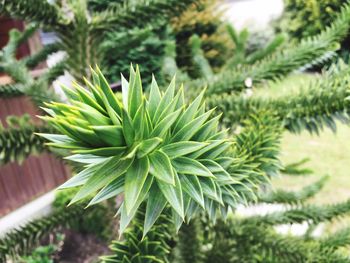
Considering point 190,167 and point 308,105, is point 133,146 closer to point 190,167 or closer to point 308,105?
point 190,167

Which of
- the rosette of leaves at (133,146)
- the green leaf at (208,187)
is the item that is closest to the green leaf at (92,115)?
the rosette of leaves at (133,146)

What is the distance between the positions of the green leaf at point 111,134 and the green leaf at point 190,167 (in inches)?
4.0

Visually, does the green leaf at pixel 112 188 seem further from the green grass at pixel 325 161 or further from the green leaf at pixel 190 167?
the green grass at pixel 325 161

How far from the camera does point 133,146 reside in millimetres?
585

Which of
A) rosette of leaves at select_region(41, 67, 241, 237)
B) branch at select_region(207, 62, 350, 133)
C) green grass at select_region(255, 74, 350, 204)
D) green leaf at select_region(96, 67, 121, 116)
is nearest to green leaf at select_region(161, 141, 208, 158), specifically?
rosette of leaves at select_region(41, 67, 241, 237)

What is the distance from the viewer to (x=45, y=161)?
462cm

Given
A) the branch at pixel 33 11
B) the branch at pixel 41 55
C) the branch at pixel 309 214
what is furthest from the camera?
the branch at pixel 41 55

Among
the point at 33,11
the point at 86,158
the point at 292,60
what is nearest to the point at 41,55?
the point at 33,11

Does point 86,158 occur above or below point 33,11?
below

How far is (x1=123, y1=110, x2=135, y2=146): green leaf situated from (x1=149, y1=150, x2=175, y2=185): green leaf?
0.15 feet

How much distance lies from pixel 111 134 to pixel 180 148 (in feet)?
0.39

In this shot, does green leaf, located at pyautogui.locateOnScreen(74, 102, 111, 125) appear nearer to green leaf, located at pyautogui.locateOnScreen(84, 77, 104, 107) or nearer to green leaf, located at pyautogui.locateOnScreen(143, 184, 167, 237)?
green leaf, located at pyautogui.locateOnScreen(84, 77, 104, 107)

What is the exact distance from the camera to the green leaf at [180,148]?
0.59 m

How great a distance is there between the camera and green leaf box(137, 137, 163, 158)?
562mm
